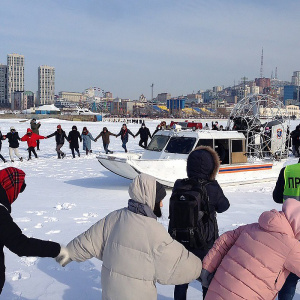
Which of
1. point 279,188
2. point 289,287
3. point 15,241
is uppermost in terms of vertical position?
point 279,188

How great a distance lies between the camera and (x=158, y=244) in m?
2.68

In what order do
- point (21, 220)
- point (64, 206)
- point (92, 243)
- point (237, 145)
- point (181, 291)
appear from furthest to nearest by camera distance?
point (237, 145) < point (64, 206) < point (21, 220) < point (181, 291) < point (92, 243)

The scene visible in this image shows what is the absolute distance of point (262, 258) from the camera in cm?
267

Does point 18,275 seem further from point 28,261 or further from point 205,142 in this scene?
point 205,142

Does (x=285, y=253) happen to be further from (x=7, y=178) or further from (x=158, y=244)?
(x=7, y=178)

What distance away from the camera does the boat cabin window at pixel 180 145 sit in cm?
1057

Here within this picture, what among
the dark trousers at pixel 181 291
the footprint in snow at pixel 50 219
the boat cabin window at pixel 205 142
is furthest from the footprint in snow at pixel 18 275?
the boat cabin window at pixel 205 142

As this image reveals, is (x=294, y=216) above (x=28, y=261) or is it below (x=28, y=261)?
above

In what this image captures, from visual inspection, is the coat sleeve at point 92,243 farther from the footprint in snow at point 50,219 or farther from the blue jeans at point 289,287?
the footprint in snow at point 50,219

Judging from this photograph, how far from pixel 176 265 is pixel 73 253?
71 cm

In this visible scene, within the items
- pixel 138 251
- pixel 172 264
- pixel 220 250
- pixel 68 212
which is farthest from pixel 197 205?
pixel 68 212

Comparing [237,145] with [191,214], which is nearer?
[191,214]

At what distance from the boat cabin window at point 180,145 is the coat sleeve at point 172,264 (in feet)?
25.5

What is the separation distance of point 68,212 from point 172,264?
585 centimetres
